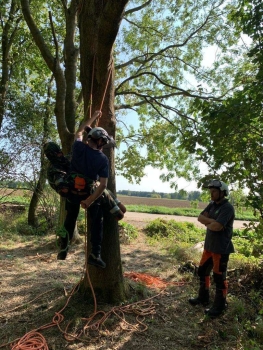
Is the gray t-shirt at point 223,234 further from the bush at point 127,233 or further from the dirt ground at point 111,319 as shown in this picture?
the bush at point 127,233

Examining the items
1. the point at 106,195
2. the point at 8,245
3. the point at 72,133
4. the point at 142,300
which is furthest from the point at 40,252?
the point at 106,195

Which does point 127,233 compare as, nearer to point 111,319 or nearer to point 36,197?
point 36,197

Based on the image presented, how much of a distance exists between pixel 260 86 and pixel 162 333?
3.38m

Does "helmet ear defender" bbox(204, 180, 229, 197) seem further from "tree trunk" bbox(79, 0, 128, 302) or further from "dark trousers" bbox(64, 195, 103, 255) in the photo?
"dark trousers" bbox(64, 195, 103, 255)

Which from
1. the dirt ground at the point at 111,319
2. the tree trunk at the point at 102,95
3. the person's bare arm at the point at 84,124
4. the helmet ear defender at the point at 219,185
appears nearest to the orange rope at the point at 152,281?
the dirt ground at the point at 111,319

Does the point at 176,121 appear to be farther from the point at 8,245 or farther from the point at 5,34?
the point at 5,34

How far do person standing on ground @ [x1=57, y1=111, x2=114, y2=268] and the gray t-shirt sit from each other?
62.9 inches

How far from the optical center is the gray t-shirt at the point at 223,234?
442 cm

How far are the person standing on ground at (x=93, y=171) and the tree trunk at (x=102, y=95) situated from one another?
402 millimetres

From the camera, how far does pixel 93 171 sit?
148 inches

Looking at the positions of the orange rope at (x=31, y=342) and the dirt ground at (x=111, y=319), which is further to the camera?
the dirt ground at (x=111, y=319)

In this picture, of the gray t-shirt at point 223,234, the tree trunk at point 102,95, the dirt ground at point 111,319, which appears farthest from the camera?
the gray t-shirt at point 223,234

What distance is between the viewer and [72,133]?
27.8 feet

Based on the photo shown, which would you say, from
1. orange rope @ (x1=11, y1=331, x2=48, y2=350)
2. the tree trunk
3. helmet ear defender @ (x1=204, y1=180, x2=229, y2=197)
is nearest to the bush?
the tree trunk
